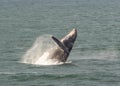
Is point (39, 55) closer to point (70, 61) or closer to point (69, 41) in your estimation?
point (70, 61)

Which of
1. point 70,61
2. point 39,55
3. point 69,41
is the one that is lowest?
point 39,55

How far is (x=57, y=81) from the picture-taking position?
50.5m

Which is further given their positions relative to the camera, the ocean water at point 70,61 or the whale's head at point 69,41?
the whale's head at point 69,41

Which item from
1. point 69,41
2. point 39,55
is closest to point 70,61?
point 69,41

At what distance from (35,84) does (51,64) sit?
7380mm

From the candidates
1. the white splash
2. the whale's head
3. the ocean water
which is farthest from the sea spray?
the whale's head

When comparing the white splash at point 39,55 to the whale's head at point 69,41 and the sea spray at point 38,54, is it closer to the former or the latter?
the sea spray at point 38,54

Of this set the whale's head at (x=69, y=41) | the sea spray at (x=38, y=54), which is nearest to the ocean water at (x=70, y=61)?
the sea spray at (x=38, y=54)

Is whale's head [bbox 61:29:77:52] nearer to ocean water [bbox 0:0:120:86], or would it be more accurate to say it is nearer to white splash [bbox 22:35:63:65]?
white splash [bbox 22:35:63:65]

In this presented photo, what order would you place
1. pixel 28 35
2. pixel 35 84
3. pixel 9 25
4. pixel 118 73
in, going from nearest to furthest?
pixel 35 84 < pixel 118 73 < pixel 28 35 < pixel 9 25

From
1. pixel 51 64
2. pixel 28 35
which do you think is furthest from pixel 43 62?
pixel 28 35

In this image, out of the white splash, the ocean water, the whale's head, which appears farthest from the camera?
the whale's head

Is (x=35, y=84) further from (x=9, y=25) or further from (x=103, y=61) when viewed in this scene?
(x=9, y=25)

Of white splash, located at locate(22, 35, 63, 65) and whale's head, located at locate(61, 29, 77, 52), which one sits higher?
whale's head, located at locate(61, 29, 77, 52)
